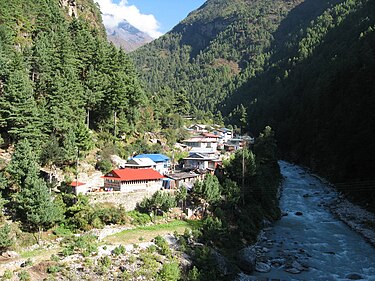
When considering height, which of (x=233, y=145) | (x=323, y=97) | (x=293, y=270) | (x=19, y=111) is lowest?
(x=293, y=270)

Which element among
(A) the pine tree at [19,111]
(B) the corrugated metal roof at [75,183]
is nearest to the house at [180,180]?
(B) the corrugated metal roof at [75,183]

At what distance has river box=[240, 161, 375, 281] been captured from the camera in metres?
31.5

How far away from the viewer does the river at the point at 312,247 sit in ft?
103

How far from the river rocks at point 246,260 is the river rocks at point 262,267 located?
0.40 meters

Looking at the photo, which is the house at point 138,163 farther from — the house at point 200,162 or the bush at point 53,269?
the bush at point 53,269

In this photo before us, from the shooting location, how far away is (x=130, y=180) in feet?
124

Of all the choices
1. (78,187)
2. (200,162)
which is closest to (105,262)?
(78,187)

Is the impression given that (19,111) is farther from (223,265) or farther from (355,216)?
(355,216)

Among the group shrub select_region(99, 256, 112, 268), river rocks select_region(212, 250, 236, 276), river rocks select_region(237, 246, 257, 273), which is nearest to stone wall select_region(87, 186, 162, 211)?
shrub select_region(99, 256, 112, 268)

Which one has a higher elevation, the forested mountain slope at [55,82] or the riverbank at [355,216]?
the forested mountain slope at [55,82]

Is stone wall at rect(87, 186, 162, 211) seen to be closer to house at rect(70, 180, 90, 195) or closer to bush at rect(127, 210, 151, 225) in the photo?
bush at rect(127, 210, 151, 225)

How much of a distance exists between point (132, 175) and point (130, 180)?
0.73 meters

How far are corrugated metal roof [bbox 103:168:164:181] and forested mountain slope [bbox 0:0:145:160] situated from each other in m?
4.87

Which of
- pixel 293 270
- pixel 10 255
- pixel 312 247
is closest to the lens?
pixel 10 255
